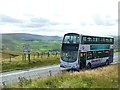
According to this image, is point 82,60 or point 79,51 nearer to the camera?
point 79,51

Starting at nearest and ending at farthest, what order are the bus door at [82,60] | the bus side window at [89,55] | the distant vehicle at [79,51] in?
1. the distant vehicle at [79,51]
2. the bus door at [82,60]
3. the bus side window at [89,55]

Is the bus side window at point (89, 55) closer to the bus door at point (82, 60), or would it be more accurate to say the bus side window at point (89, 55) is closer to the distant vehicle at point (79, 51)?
the distant vehicle at point (79, 51)

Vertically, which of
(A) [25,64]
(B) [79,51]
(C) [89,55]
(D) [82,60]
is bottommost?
(A) [25,64]

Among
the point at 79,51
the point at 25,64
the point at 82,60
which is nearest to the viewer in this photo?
the point at 79,51

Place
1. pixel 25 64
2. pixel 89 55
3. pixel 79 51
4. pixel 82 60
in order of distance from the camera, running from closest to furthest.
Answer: pixel 79 51 → pixel 82 60 → pixel 89 55 → pixel 25 64

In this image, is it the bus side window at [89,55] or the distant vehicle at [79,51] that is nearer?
the distant vehicle at [79,51]

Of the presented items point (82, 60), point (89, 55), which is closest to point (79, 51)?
point (82, 60)

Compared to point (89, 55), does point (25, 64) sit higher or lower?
lower

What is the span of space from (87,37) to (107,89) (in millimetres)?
19150

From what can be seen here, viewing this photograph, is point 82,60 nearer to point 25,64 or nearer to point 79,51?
point 79,51

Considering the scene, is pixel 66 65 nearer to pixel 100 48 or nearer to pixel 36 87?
pixel 100 48

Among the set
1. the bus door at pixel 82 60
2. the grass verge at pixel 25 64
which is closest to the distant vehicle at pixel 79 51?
the bus door at pixel 82 60

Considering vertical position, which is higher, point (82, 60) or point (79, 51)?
point (79, 51)

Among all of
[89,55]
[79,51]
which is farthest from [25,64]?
[79,51]
